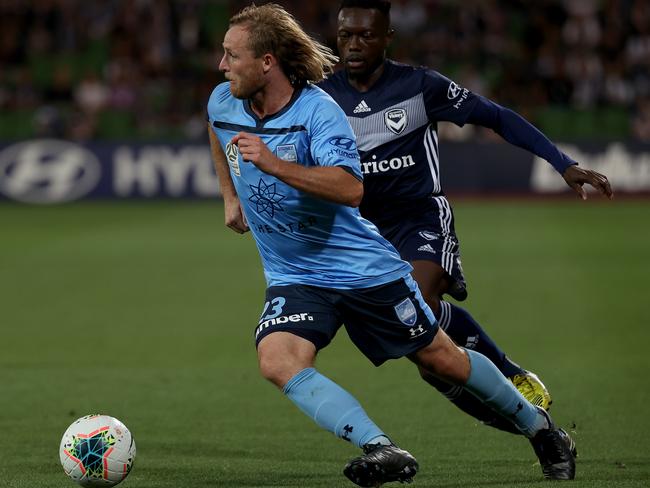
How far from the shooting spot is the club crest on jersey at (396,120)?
6566 mm

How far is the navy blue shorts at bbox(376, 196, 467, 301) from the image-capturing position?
6602mm

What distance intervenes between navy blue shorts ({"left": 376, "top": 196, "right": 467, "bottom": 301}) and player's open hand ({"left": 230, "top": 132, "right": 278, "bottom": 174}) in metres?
1.93

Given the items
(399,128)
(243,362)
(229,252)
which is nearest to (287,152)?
(399,128)

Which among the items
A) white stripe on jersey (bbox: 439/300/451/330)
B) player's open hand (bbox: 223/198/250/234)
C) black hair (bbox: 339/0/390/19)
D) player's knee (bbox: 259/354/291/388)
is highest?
black hair (bbox: 339/0/390/19)

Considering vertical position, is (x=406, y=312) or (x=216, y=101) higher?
(x=216, y=101)

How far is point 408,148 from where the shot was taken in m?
6.63

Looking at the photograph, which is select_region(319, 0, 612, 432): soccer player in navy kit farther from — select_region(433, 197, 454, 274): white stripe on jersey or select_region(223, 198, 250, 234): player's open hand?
select_region(223, 198, 250, 234): player's open hand

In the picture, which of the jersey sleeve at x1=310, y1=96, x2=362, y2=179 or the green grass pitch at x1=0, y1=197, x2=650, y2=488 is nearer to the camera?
the jersey sleeve at x1=310, y1=96, x2=362, y2=179

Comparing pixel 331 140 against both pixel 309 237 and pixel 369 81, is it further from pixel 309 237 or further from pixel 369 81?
pixel 369 81

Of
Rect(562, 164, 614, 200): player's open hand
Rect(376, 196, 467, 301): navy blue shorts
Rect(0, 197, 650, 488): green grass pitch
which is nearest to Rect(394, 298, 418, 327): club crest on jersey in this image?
Rect(0, 197, 650, 488): green grass pitch

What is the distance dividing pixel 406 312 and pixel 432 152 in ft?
5.50

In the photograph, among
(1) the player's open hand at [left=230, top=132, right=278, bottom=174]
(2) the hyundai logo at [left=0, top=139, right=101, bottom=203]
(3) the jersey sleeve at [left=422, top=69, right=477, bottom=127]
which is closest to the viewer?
(1) the player's open hand at [left=230, top=132, right=278, bottom=174]

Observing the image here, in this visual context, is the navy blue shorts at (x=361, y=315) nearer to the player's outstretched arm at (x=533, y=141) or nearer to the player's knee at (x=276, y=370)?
the player's knee at (x=276, y=370)

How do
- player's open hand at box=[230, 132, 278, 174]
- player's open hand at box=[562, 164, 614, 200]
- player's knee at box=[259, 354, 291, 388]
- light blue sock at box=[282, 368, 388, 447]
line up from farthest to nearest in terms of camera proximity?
player's open hand at box=[562, 164, 614, 200], player's knee at box=[259, 354, 291, 388], light blue sock at box=[282, 368, 388, 447], player's open hand at box=[230, 132, 278, 174]
